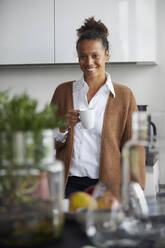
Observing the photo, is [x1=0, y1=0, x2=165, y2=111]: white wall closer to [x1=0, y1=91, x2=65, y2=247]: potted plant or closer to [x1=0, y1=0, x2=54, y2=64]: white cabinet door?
[x1=0, y1=0, x2=54, y2=64]: white cabinet door

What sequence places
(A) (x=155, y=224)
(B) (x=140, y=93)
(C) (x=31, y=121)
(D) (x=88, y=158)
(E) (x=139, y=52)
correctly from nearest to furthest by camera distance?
(C) (x=31, y=121), (A) (x=155, y=224), (D) (x=88, y=158), (E) (x=139, y=52), (B) (x=140, y=93)

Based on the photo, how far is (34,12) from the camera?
10.8 ft

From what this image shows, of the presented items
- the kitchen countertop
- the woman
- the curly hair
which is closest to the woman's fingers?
the woman

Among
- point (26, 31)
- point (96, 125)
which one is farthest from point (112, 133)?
point (26, 31)

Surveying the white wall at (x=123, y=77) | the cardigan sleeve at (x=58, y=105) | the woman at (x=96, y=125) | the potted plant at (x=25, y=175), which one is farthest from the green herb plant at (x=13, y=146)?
the white wall at (x=123, y=77)

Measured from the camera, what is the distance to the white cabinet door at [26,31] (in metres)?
3.28

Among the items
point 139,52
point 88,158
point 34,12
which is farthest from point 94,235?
point 34,12

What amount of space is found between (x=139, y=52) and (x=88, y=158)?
1.36 meters

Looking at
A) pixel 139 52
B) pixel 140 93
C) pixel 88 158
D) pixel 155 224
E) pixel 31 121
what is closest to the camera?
pixel 31 121

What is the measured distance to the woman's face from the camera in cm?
214

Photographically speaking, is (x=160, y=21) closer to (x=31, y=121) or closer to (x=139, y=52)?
(x=139, y=52)

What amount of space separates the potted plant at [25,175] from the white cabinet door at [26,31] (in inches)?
92.4

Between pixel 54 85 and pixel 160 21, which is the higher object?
pixel 160 21

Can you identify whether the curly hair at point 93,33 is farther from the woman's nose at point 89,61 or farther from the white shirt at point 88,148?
the white shirt at point 88,148
